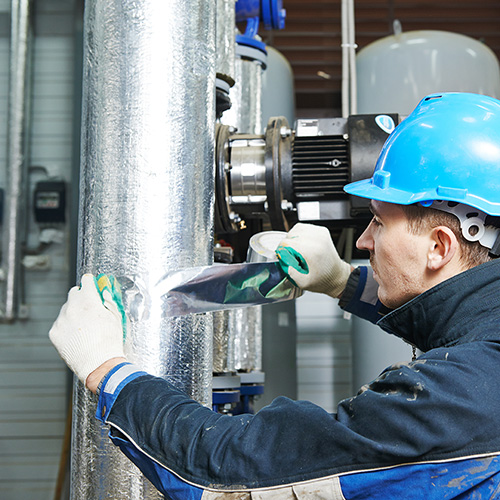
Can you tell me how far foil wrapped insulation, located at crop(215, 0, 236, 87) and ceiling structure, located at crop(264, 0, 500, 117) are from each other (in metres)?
2.87

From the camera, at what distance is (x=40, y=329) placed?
3258 millimetres

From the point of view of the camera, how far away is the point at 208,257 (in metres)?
1.10

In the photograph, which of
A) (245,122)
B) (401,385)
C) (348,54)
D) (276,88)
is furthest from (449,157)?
(276,88)

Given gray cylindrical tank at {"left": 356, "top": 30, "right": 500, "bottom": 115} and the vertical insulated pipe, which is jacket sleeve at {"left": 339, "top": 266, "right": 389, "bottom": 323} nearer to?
the vertical insulated pipe

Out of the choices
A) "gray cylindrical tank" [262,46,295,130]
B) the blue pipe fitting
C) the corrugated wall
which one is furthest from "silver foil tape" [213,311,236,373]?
"gray cylindrical tank" [262,46,295,130]

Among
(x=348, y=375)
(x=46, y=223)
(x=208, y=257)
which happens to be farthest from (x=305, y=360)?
(x=208, y=257)

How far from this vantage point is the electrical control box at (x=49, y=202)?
10.7ft

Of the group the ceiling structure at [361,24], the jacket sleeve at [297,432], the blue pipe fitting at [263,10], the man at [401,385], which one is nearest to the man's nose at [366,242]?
the man at [401,385]

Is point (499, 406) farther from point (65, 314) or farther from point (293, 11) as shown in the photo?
point (293, 11)

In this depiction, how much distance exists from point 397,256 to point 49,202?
2.69 m

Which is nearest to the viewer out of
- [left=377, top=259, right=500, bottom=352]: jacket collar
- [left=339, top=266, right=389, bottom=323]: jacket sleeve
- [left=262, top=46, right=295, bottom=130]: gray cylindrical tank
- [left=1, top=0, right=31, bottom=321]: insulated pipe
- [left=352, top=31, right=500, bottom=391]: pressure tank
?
[left=377, top=259, right=500, bottom=352]: jacket collar

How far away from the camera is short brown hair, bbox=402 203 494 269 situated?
2.86 feet

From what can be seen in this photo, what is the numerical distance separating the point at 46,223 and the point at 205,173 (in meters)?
2.40

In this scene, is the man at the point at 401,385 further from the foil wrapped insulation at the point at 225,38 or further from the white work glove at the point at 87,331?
the foil wrapped insulation at the point at 225,38
